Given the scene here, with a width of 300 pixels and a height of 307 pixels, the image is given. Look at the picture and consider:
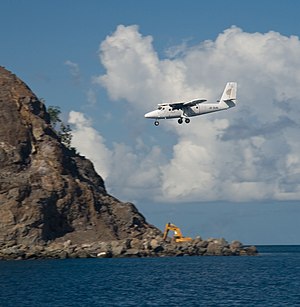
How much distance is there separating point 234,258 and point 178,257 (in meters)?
13.2

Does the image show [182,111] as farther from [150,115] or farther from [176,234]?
[176,234]

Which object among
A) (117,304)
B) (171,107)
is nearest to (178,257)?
(171,107)

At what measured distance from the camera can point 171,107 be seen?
Answer: 120m

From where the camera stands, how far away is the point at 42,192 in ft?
514

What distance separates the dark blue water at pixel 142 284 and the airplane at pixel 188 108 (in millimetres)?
24111

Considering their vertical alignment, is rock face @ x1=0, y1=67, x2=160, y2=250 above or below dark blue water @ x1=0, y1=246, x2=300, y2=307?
above

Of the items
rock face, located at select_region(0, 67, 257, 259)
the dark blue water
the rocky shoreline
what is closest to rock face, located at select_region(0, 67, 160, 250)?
rock face, located at select_region(0, 67, 257, 259)

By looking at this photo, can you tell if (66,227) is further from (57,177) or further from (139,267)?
(139,267)

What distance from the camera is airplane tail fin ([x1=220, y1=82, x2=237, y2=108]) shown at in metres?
124

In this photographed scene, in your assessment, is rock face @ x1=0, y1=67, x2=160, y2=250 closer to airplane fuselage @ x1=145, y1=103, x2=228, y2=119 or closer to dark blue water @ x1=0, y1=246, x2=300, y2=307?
dark blue water @ x1=0, y1=246, x2=300, y2=307

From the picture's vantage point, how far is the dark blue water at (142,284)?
8975cm

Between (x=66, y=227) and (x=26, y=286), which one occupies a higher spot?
(x=66, y=227)

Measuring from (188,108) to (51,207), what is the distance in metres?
47.6

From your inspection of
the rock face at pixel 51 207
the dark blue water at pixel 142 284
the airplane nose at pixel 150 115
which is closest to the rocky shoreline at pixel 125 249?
the rock face at pixel 51 207
